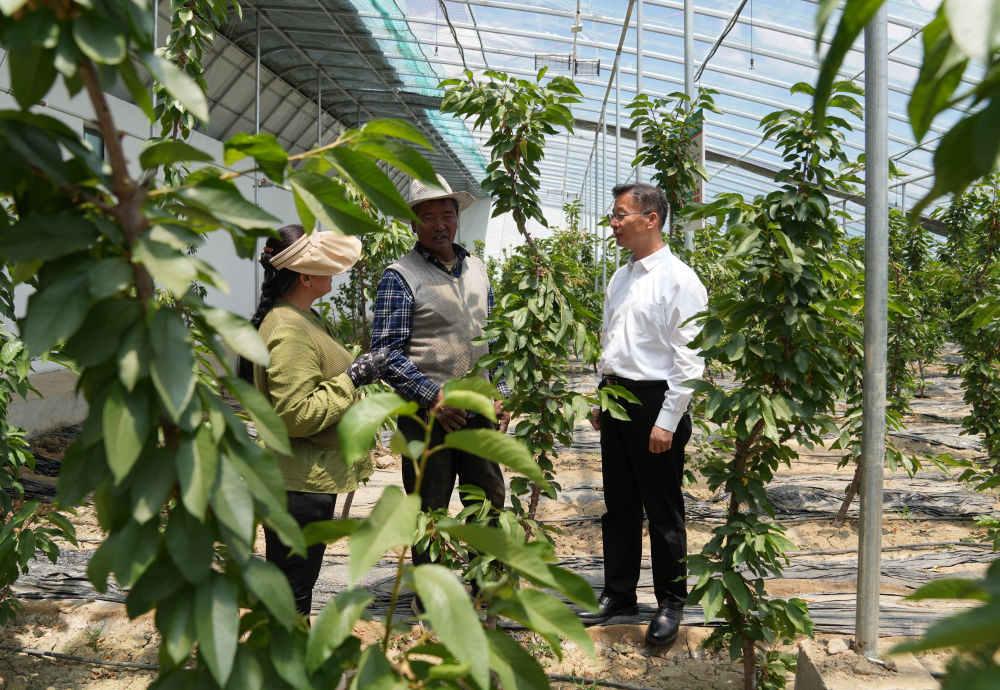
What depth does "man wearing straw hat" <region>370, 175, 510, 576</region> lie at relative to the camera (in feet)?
9.12

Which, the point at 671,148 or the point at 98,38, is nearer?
the point at 98,38

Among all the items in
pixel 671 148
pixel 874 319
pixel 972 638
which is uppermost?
pixel 671 148

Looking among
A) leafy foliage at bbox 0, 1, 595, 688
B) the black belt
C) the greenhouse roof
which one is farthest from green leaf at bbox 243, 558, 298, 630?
the greenhouse roof

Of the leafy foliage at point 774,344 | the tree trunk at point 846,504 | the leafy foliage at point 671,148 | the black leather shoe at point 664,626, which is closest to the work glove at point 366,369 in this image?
the leafy foliage at point 774,344

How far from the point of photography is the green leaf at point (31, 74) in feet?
2.17

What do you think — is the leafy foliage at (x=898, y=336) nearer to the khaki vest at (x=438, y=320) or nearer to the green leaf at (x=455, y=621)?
the green leaf at (x=455, y=621)

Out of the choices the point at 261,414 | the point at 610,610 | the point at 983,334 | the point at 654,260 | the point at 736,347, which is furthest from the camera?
the point at 983,334

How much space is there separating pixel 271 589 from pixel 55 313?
1.03 feet

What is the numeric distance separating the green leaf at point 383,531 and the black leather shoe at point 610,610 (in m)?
2.48

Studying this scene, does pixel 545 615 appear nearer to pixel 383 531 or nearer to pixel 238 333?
pixel 383 531

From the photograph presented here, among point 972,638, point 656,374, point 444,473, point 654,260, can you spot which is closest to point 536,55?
point 654,260

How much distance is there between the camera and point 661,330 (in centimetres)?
279

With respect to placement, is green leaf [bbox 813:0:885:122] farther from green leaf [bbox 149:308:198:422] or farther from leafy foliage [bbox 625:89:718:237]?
leafy foliage [bbox 625:89:718:237]

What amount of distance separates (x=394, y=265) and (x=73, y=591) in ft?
7.08
